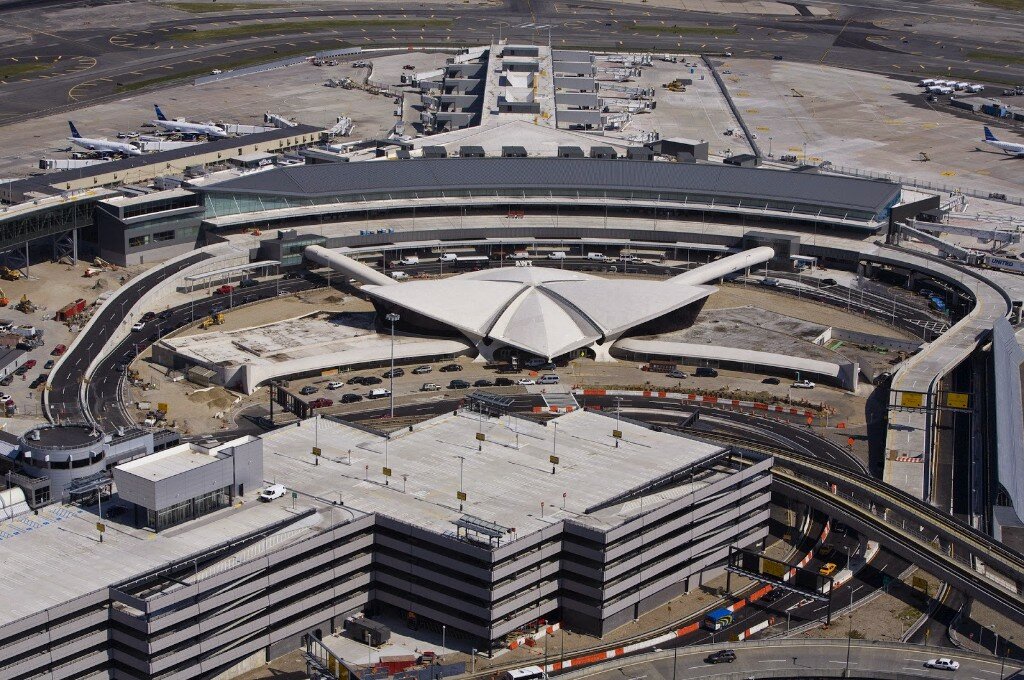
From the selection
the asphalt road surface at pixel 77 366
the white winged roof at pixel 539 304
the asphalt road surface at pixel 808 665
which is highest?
the white winged roof at pixel 539 304

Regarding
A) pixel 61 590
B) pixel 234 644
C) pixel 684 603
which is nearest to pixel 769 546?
pixel 684 603

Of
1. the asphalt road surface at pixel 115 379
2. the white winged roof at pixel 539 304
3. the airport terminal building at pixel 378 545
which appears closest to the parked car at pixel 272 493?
the airport terminal building at pixel 378 545

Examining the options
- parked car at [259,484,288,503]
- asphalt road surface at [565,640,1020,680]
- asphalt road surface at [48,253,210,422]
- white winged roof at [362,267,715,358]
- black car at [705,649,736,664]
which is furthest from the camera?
white winged roof at [362,267,715,358]

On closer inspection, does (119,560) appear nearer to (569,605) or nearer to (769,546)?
(569,605)

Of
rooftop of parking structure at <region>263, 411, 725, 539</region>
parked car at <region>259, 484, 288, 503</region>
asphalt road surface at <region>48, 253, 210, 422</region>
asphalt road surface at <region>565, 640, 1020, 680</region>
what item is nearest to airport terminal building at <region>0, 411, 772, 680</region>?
A: rooftop of parking structure at <region>263, 411, 725, 539</region>

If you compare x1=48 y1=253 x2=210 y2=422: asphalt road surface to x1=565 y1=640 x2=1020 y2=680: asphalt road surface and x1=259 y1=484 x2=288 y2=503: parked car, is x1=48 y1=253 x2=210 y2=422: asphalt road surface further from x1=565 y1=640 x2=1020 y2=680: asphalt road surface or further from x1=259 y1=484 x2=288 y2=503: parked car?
x1=565 y1=640 x2=1020 y2=680: asphalt road surface

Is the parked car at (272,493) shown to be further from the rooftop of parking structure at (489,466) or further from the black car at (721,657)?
the black car at (721,657)
